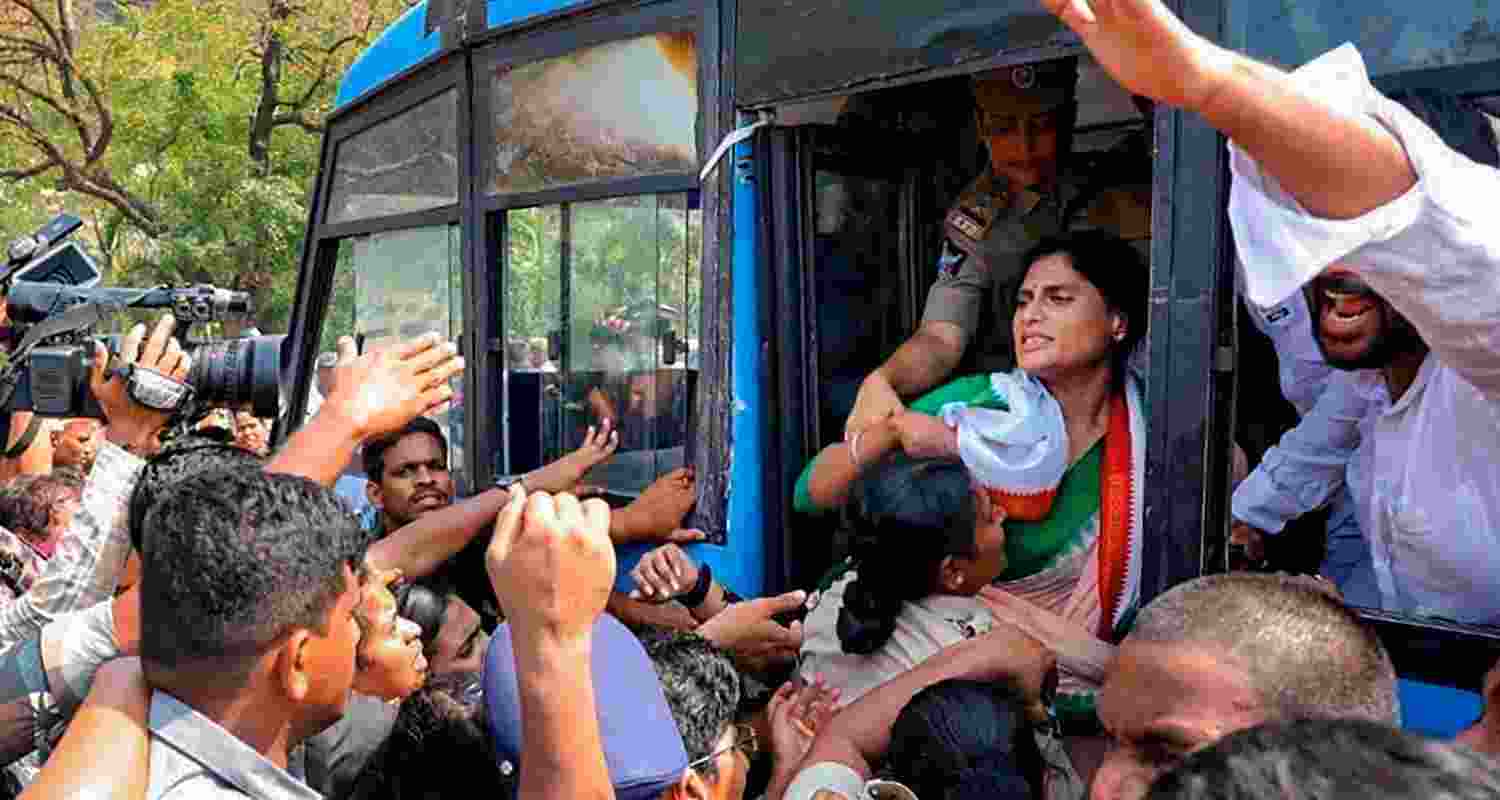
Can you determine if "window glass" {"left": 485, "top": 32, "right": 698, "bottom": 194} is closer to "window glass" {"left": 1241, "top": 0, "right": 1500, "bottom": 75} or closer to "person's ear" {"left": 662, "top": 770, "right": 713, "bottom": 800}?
"window glass" {"left": 1241, "top": 0, "right": 1500, "bottom": 75}

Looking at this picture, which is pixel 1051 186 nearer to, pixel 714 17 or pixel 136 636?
pixel 714 17

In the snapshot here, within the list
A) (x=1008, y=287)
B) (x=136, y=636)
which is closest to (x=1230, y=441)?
(x=1008, y=287)

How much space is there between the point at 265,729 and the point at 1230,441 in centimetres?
144

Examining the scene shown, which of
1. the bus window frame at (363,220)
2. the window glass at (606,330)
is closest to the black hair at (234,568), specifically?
the window glass at (606,330)

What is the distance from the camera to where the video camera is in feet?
9.80

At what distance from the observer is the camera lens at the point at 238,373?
9.86 ft

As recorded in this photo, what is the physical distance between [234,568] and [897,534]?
1.23 m

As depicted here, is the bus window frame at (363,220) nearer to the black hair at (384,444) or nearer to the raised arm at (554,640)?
the black hair at (384,444)

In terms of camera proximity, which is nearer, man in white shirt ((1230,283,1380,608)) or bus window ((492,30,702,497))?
man in white shirt ((1230,283,1380,608))

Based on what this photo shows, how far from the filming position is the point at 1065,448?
272 cm

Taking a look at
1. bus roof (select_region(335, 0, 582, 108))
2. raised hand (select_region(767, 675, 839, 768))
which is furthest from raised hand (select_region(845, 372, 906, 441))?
bus roof (select_region(335, 0, 582, 108))

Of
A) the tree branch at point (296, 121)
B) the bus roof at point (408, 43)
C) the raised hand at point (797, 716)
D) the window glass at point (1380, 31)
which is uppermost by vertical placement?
the tree branch at point (296, 121)

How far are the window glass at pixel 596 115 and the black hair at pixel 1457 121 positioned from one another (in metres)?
1.49

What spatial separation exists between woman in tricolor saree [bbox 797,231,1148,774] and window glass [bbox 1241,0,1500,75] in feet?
2.24
